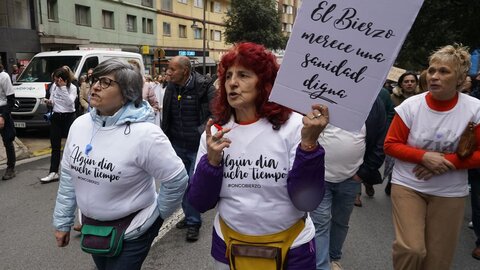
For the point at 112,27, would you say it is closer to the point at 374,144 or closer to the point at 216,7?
the point at 216,7

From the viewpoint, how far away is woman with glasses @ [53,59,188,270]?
222cm

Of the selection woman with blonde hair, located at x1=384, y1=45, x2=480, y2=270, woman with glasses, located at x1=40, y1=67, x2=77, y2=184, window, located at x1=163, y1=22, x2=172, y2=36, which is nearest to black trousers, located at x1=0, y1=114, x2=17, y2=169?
woman with glasses, located at x1=40, y1=67, x2=77, y2=184

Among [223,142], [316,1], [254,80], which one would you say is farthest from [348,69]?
[223,142]

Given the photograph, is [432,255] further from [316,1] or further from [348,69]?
[316,1]

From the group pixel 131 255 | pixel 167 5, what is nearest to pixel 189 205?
pixel 131 255

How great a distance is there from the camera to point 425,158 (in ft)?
8.69

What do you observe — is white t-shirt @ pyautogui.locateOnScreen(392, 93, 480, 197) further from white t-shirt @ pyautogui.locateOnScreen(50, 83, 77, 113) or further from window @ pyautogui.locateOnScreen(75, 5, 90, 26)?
window @ pyautogui.locateOnScreen(75, 5, 90, 26)

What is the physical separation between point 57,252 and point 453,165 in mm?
3476

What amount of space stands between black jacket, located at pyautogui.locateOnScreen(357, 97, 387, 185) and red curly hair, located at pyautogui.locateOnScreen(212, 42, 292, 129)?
1.26m

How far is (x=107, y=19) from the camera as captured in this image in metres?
28.0

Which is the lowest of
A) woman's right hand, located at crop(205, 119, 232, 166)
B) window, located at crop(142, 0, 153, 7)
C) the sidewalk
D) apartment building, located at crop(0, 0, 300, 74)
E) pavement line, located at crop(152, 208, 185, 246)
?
the sidewalk

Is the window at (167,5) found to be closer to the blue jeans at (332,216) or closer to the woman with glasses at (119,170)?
the blue jeans at (332,216)

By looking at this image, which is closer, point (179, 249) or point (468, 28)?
point (179, 249)

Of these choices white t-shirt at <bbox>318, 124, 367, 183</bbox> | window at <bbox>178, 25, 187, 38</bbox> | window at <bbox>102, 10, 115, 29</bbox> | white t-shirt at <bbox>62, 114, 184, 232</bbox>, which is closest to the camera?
white t-shirt at <bbox>62, 114, 184, 232</bbox>
